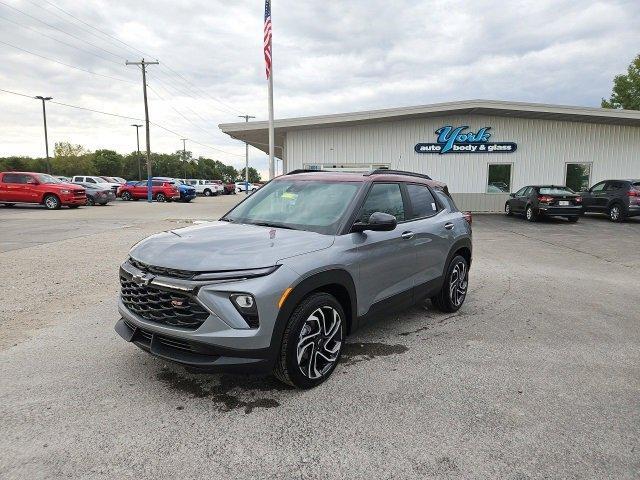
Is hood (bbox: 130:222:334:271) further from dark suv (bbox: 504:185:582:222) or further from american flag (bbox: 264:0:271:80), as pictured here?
dark suv (bbox: 504:185:582:222)

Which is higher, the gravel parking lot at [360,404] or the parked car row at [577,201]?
the parked car row at [577,201]

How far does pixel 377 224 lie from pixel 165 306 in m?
1.75

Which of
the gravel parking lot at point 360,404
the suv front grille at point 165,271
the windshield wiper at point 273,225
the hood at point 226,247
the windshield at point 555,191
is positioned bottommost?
the gravel parking lot at point 360,404

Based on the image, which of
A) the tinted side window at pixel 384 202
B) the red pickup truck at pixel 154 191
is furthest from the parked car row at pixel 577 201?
the red pickup truck at pixel 154 191

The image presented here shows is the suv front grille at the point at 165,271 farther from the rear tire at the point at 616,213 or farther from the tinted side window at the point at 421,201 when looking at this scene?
the rear tire at the point at 616,213

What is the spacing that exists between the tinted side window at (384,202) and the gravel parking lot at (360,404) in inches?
50.8

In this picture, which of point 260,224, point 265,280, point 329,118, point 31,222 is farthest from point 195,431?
point 329,118

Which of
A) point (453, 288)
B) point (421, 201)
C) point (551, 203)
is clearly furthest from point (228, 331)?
point (551, 203)

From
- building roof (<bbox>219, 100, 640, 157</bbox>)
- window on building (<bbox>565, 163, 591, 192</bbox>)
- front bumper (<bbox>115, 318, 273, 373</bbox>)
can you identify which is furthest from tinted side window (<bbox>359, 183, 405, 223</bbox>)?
window on building (<bbox>565, 163, 591, 192</bbox>)

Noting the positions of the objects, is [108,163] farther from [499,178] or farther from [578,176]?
[578,176]

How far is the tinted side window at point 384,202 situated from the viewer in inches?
159

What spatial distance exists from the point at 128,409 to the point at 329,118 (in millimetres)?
17737

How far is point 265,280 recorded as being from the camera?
117 inches

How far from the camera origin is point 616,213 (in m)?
17.2
